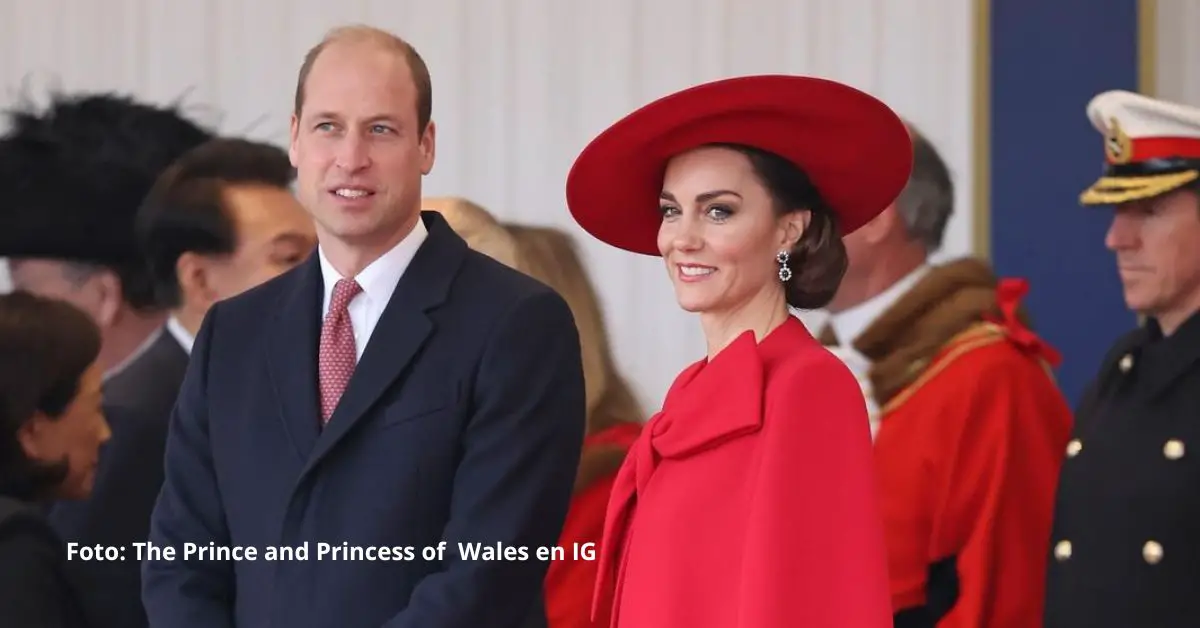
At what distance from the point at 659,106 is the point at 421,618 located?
2.23 feet

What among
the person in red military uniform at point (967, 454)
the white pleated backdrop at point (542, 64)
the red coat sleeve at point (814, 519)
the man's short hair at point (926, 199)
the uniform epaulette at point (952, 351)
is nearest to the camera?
the red coat sleeve at point (814, 519)

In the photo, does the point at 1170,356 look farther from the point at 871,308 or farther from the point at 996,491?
the point at 871,308

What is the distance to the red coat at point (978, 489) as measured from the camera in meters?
2.94

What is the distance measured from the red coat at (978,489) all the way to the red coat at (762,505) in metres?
1.00

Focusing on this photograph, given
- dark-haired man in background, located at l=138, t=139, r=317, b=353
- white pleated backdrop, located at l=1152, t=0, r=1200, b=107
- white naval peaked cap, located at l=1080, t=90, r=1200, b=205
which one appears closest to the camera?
white naval peaked cap, located at l=1080, t=90, r=1200, b=205

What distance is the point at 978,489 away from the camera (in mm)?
2945

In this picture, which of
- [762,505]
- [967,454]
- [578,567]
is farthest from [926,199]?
[762,505]

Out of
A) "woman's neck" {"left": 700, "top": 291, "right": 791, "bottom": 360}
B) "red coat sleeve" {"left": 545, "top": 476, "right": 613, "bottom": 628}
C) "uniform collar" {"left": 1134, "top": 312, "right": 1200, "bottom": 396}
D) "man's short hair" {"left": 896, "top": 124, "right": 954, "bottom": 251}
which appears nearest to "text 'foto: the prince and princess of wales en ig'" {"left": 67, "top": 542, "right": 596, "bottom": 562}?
"woman's neck" {"left": 700, "top": 291, "right": 791, "bottom": 360}

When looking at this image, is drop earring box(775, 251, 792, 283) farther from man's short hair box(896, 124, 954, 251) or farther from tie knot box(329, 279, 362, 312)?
man's short hair box(896, 124, 954, 251)

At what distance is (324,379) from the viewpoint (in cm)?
233

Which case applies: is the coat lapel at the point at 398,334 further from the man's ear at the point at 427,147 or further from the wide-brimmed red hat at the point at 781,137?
the wide-brimmed red hat at the point at 781,137

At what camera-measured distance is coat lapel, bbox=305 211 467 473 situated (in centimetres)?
226

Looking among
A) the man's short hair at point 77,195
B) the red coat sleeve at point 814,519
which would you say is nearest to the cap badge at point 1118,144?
the red coat sleeve at point 814,519

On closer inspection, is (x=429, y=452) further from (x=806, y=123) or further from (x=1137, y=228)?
(x=1137, y=228)
